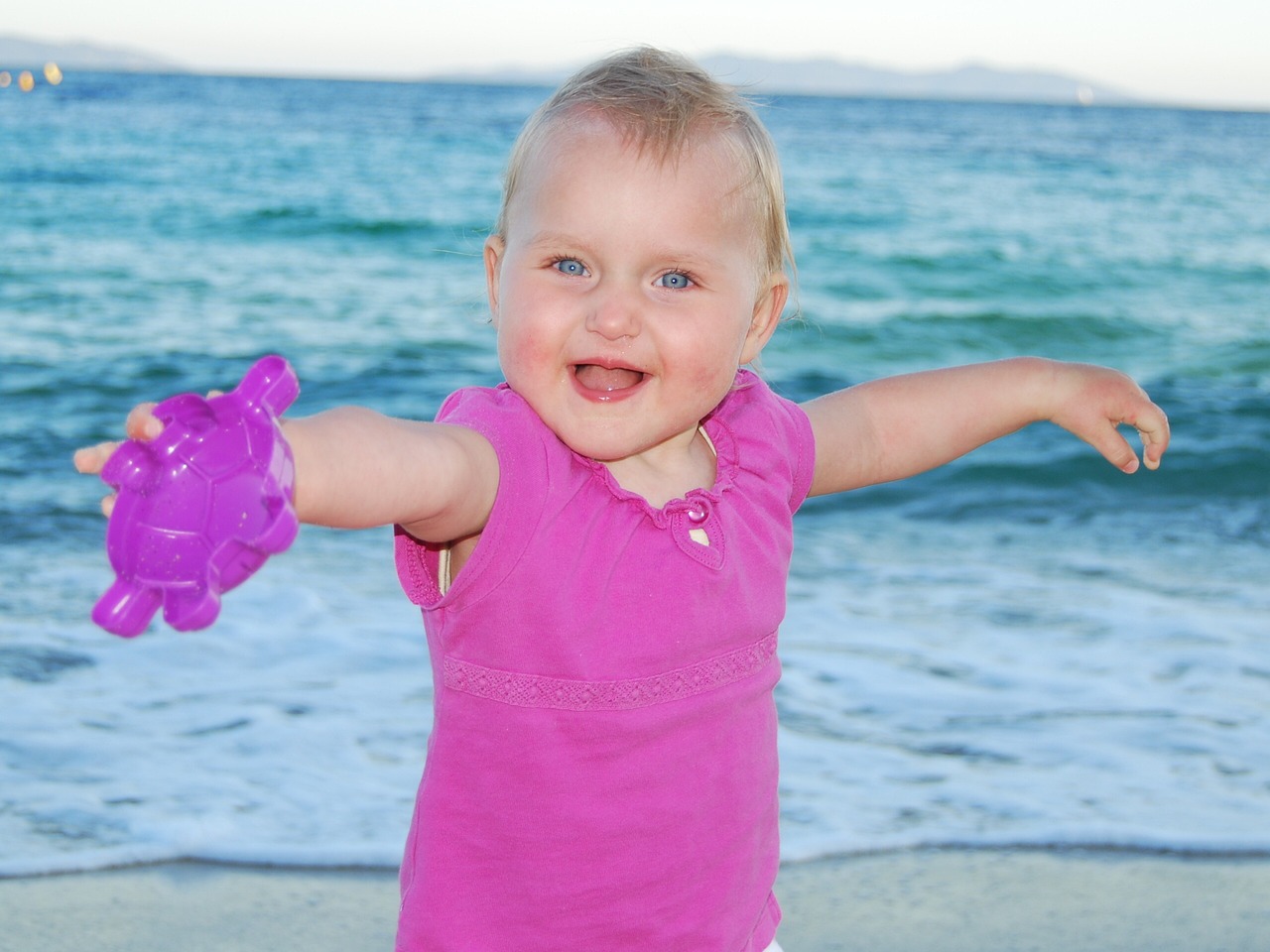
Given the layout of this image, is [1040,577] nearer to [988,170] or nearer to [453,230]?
[453,230]

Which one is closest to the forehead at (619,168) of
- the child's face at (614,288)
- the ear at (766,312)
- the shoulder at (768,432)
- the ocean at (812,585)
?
the child's face at (614,288)

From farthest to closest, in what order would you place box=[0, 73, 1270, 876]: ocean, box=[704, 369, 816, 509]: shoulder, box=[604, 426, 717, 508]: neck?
box=[0, 73, 1270, 876]: ocean, box=[704, 369, 816, 509]: shoulder, box=[604, 426, 717, 508]: neck

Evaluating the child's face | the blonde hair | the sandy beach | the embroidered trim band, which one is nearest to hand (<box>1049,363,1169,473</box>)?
the blonde hair

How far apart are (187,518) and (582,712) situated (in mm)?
666

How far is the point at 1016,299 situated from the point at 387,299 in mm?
5578

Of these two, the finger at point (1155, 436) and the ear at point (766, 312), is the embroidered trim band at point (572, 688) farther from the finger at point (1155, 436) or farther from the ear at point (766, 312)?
the finger at point (1155, 436)

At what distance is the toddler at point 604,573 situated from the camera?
170cm

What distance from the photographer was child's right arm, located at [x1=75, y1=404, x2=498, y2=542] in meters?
1.30

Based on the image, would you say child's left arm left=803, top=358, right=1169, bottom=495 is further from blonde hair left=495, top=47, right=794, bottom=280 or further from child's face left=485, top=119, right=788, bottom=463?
child's face left=485, top=119, right=788, bottom=463

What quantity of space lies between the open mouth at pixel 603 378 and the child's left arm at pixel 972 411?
51 centimetres

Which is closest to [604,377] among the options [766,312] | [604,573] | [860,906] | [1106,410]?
[604,573]

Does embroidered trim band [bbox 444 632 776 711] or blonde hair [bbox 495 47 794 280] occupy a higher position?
blonde hair [bbox 495 47 794 280]

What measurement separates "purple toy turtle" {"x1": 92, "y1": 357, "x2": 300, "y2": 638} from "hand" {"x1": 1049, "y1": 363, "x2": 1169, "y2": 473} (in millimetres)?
1438

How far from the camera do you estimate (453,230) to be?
14.7 meters
